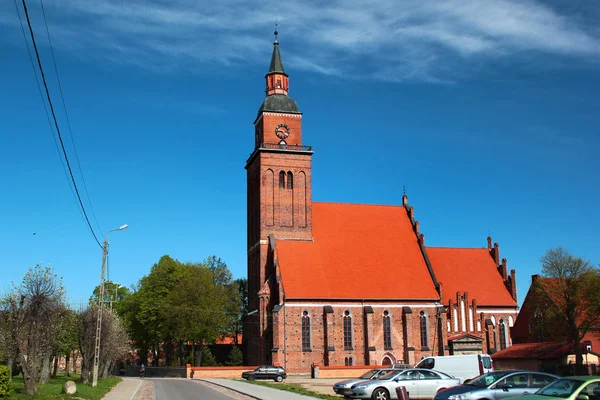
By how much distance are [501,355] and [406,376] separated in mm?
32746

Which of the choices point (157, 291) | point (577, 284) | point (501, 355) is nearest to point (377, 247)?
point (501, 355)

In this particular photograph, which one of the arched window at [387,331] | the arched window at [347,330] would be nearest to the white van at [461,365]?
the arched window at [347,330]

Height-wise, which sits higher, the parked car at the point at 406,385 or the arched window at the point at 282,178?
the arched window at the point at 282,178

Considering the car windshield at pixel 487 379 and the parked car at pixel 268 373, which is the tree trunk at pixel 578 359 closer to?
the parked car at pixel 268 373

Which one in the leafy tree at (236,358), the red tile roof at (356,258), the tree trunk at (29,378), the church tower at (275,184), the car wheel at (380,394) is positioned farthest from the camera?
the leafy tree at (236,358)

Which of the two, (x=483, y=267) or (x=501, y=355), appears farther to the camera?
(x=483, y=267)

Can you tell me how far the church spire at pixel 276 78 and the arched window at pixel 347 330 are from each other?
24.7 m

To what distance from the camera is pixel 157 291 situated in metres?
80.3

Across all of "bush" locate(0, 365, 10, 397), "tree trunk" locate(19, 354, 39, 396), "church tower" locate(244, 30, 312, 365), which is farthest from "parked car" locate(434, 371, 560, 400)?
"church tower" locate(244, 30, 312, 365)

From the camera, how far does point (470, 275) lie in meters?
69.9

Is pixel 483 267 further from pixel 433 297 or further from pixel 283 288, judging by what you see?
pixel 283 288

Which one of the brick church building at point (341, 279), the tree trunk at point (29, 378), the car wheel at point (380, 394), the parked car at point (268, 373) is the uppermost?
the brick church building at point (341, 279)

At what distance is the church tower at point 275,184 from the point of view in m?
65.3

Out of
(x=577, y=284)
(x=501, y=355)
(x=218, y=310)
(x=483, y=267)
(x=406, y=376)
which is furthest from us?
(x=218, y=310)
